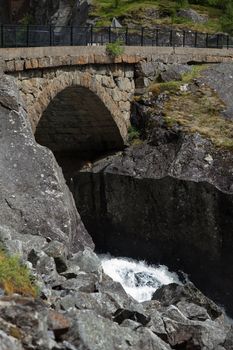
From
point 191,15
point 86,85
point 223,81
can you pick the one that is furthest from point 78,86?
point 191,15

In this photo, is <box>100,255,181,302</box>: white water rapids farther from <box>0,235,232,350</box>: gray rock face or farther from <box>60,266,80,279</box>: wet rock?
<box>60,266,80,279</box>: wet rock

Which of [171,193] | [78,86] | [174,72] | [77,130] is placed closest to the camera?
[78,86]

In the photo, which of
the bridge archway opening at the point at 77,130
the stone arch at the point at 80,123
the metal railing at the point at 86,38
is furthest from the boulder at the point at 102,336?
the bridge archway opening at the point at 77,130

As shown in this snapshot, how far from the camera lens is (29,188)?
56.6 ft

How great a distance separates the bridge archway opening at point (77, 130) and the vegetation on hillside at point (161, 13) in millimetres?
20269

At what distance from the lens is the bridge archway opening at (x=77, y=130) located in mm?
30183

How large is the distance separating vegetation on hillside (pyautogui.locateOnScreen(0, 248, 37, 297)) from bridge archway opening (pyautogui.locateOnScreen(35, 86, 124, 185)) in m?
17.8

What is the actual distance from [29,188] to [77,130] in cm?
1686

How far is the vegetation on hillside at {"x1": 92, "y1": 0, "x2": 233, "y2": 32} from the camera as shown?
52.9 metres

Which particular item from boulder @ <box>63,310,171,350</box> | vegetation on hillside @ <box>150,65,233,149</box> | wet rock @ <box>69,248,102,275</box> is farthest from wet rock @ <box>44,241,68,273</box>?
vegetation on hillside @ <box>150,65,233,149</box>

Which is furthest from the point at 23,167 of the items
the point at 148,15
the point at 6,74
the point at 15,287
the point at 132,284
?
the point at 148,15

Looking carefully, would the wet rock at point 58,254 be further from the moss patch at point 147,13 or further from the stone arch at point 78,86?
the moss patch at point 147,13

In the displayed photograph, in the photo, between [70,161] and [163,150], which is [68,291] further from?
[70,161]

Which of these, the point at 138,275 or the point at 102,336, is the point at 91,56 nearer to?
the point at 138,275
